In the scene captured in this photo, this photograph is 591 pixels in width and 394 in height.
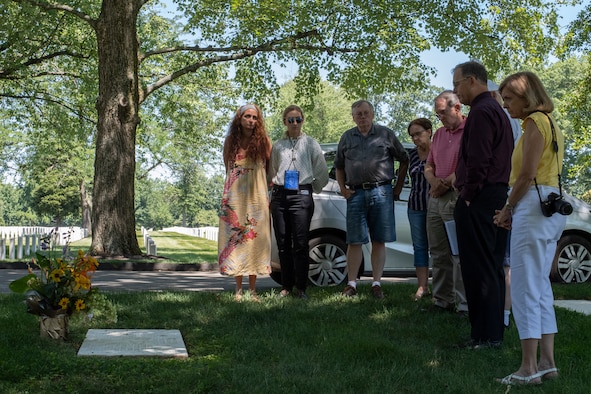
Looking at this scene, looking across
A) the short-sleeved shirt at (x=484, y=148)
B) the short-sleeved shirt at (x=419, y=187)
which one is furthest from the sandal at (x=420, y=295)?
the short-sleeved shirt at (x=484, y=148)

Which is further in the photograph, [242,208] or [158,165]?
[158,165]

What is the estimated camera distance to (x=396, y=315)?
267 inches

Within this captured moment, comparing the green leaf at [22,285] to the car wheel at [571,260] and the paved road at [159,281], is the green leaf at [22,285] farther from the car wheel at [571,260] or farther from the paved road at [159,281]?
the car wheel at [571,260]

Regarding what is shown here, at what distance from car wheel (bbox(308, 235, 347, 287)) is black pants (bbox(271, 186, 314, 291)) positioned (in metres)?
1.06

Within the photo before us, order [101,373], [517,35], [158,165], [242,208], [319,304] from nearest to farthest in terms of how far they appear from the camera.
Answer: [101,373], [319,304], [242,208], [517,35], [158,165]

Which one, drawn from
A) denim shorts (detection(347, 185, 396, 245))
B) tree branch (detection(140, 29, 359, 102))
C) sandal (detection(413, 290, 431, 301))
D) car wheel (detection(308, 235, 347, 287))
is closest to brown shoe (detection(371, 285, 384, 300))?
sandal (detection(413, 290, 431, 301))

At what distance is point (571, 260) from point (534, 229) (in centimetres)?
662

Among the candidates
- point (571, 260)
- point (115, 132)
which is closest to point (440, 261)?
point (571, 260)

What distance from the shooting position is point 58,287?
561cm

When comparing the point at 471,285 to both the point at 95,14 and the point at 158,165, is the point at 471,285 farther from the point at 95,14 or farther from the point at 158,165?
the point at 158,165

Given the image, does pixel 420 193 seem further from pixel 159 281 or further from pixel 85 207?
pixel 85 207

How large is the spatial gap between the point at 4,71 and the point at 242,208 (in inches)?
619

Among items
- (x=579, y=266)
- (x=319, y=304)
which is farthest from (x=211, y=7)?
(x=319, y=304)

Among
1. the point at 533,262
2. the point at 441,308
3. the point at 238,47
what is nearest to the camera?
the point at 533,262
